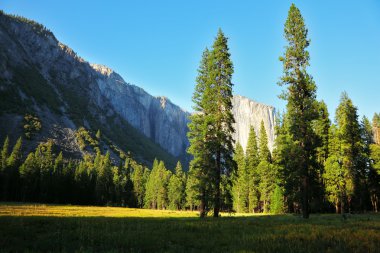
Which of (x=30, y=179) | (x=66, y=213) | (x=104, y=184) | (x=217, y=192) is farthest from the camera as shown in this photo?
(x=104, y=184)

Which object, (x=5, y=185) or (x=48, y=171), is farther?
(x=48, y=171)

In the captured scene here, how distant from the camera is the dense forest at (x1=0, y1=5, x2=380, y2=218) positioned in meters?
26.3

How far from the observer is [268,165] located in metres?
63.6

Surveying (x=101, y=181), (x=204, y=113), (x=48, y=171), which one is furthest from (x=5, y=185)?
(x=204, y=113)

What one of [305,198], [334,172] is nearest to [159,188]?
[334,172]

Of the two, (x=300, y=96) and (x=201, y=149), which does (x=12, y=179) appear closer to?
(x=201, y=149)

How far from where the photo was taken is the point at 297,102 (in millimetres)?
26375

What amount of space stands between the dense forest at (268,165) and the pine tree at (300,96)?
85 mm

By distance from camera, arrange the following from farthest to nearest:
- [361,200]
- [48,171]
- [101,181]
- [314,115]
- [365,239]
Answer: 1. [101,181]
2. [48,171]
3. [361,200]
4. [314,115]
5. [365,239]

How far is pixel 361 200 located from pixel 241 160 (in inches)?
1226

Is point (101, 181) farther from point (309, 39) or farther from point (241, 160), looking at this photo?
point (309, 39)

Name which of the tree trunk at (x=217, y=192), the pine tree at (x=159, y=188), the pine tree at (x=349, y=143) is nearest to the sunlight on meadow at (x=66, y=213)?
the tree trunk at (x=217, y=192)

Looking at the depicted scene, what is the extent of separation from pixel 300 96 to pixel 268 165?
1541 inches

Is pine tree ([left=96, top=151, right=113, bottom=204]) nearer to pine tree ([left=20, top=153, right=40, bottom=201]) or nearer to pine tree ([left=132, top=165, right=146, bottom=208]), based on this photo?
pine tree ([left=132, top=165, right=146, bottom=208])
